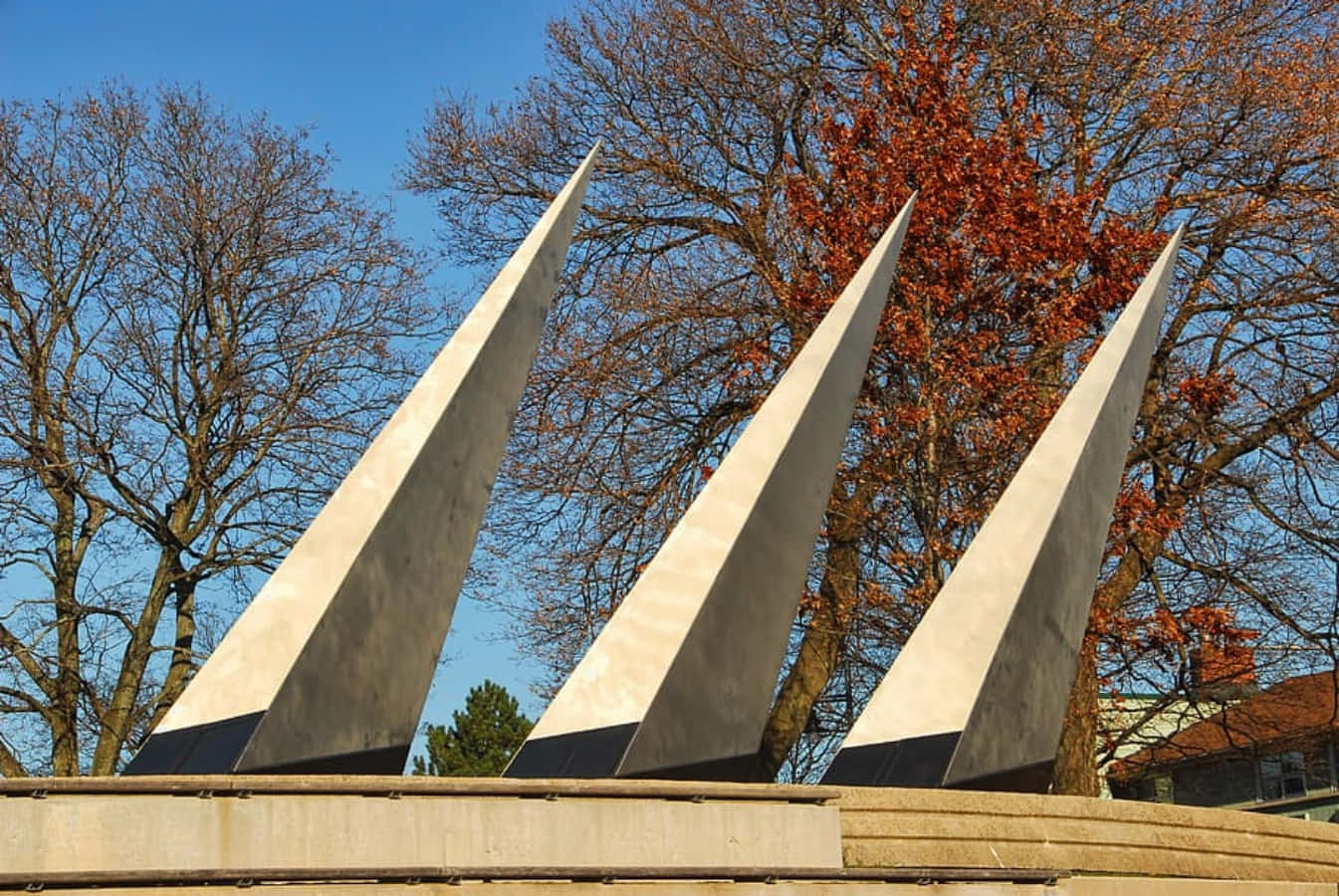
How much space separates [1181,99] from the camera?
1769 centimetres

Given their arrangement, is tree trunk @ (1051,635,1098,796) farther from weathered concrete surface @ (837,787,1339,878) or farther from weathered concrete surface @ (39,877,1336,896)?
weathered concrete surface @ (39,877,1336,896)

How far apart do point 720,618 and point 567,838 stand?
2068 millimetres

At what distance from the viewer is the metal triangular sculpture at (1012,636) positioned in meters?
9.74

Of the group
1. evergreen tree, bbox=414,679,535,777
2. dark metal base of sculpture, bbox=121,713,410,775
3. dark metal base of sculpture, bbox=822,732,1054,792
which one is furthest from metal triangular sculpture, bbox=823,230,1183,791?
evergreen tree, bbox=414,679,535,777

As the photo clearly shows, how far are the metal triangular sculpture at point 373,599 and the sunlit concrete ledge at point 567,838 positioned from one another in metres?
0.83

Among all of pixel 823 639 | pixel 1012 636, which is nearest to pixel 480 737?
pixel 823 639

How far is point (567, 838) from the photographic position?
778 centimetres

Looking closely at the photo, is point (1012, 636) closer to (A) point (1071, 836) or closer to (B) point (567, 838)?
(A) point (1071, 836)

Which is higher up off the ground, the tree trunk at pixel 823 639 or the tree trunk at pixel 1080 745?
the tree trunk at pixel 823 639

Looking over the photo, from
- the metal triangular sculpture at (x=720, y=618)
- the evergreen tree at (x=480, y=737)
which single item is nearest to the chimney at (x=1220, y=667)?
the metal triangular sculpture at (x=720, y=618)

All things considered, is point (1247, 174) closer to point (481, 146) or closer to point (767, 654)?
point (481, 146)

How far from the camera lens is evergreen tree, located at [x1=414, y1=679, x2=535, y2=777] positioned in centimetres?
3444

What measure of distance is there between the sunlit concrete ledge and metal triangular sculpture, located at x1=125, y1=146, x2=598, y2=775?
0.83 meters

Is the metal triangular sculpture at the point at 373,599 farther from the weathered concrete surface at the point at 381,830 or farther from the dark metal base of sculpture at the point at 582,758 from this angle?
the weathered concrete surface at the point at 381,830
